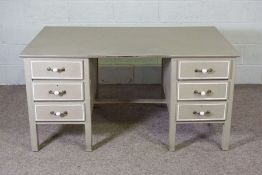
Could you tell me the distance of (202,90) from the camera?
2381mm

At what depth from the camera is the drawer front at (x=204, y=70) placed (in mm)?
2316

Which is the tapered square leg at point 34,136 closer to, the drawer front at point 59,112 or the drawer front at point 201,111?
the drawer front at point 59,112

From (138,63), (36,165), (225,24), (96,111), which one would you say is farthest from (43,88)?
(225,24)

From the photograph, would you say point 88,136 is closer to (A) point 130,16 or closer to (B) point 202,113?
(B) point 202,113

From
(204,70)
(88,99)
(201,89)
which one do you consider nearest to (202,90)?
(201,89)

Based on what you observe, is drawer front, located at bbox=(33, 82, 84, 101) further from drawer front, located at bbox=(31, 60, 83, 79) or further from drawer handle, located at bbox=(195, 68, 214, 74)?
drawer handle, located at bbox=(195, 68, 214, 74)

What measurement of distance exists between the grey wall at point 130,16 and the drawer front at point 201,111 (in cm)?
126

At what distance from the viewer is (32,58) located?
7.49 feet

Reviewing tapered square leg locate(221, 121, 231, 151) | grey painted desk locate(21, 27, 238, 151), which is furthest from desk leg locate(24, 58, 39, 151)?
tapered square leg locate(221, 121, 231, 151)

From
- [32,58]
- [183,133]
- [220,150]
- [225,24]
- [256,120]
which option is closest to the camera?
[32,58]

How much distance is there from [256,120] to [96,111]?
129 centimetres

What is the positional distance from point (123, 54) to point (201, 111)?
2.04ft

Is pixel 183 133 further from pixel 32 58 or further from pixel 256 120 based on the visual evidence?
pixel 32 58

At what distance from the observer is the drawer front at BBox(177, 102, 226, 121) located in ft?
7.93
